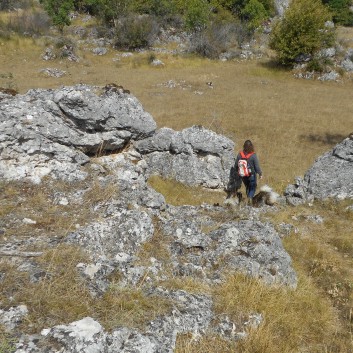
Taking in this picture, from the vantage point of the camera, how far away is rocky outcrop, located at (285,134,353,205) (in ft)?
36.3

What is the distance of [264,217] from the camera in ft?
31.4

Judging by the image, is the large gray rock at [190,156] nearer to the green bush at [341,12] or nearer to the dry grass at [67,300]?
the dry grass at [67,300]

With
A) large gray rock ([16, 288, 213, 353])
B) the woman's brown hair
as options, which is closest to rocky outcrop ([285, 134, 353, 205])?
the woman's brown hair

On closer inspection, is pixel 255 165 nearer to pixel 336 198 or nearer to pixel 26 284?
pixel 336 198

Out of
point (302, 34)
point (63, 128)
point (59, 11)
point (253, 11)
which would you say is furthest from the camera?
point (253, 11)

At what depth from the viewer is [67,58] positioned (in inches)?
1457

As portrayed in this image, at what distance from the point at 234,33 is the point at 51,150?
41944 millimetres

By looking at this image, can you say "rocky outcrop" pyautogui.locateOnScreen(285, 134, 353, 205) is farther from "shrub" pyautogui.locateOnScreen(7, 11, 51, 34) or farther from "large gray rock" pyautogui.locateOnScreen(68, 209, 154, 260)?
"shrub" pyautogui.locateOnScreen(7, 11, 51, 34)

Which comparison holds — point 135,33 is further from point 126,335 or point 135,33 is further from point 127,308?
point 126,335

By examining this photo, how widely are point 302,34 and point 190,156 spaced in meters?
29.9

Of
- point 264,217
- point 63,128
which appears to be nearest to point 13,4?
point 63,128

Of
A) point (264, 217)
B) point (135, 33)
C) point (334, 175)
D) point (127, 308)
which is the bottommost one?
point (135, 33)

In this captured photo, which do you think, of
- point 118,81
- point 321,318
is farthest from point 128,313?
point 118,81

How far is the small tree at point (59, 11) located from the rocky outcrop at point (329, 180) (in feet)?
138
